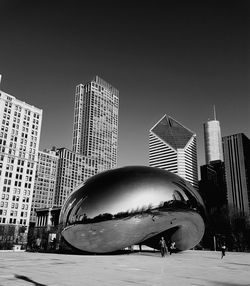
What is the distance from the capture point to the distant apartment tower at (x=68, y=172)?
582ft

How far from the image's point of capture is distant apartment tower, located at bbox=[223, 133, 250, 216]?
169 m

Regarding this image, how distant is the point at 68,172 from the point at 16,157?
7578cm

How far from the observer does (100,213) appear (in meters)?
15.3

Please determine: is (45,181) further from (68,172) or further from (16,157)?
(16,157)

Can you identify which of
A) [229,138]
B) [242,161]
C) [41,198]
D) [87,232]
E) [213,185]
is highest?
[229,138]

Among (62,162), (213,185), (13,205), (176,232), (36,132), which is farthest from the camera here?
(213,185)

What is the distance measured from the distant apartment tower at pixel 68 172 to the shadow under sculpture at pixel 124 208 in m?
161

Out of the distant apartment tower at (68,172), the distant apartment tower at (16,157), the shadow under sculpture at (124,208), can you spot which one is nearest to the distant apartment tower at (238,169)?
the distant apartment tower at (68,172)

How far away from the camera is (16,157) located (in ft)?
355

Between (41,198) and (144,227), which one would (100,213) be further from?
(41,198)

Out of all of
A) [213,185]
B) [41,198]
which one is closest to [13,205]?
[41,198]

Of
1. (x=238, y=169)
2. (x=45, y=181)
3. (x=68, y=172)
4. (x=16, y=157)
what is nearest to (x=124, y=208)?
(x=16, y=157)

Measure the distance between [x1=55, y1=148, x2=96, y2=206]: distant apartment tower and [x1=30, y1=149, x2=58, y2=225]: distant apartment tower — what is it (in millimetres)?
6158

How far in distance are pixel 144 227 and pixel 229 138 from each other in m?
196
